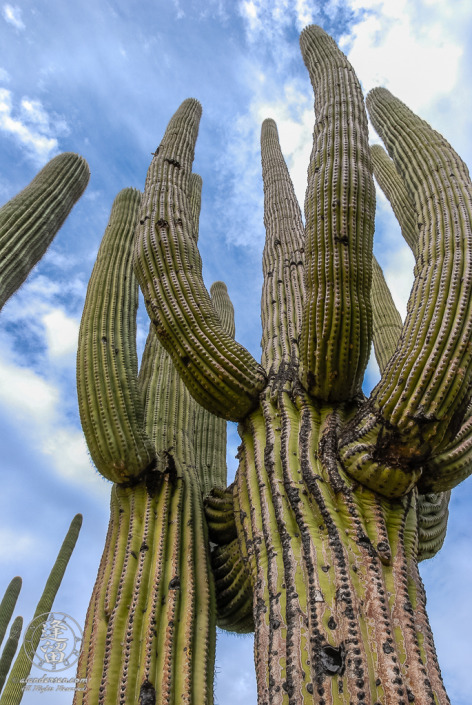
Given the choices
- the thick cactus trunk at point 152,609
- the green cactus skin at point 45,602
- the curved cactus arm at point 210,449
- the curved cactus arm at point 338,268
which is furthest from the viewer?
the green cactus skin at point 45,602

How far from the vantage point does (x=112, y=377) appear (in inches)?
139

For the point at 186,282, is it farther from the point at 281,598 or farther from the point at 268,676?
the point at 268,676

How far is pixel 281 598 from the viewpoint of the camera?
2.22m

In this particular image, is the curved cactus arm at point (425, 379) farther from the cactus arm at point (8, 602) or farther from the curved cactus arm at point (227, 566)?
the cactus arm at point (8, 602)

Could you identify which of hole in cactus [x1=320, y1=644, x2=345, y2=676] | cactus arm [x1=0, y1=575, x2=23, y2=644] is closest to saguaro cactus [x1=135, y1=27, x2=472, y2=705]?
hole in cactus [x1=320, y1=644, x2=345, y2=676]

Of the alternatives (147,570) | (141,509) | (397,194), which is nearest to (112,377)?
(141,509)

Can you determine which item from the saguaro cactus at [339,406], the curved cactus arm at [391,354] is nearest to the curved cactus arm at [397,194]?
the saguaro cactus at [339,406]

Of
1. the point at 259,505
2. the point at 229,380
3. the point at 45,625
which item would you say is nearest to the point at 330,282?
the point at 229,380

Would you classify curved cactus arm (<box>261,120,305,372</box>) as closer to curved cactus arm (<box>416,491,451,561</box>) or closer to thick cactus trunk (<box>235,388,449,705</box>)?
thick cactus trunk (<box>235,388,449,705</box>)

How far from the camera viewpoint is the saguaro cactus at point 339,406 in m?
2.02

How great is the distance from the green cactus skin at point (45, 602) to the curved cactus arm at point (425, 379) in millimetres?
4289

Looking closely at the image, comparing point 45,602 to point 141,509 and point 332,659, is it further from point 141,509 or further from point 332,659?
point 332,659

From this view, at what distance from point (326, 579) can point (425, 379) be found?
3.21 ft

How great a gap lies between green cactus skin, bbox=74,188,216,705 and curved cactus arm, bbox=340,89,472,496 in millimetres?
1175
